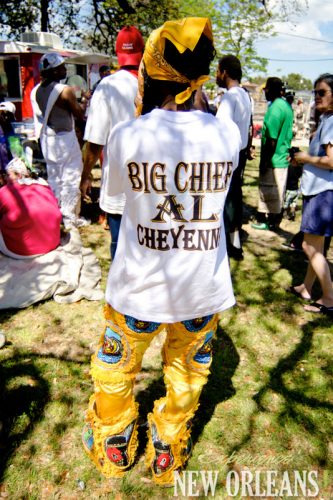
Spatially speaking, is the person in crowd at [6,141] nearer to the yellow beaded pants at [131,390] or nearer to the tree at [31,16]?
the yellow beaded pants at [131,390]

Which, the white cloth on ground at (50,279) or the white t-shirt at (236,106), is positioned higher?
the white t-shirt at (236,106)

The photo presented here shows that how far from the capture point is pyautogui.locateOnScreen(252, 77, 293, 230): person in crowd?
17.0ft

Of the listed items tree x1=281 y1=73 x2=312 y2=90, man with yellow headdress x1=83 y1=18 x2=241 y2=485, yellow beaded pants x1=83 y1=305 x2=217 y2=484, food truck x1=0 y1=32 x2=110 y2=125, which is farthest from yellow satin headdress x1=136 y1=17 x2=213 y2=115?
tree x1=281 y1=73 x2=312 y2=90

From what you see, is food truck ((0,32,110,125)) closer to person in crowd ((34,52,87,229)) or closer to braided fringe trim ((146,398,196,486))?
person in crowd ((34,52,87,229))

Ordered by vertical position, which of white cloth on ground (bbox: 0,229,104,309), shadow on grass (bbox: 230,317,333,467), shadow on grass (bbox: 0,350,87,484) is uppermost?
white cloth on ground (bbox: 0,229,104,309)

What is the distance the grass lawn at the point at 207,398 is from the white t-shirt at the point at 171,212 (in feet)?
3.62

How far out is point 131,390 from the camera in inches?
80.0

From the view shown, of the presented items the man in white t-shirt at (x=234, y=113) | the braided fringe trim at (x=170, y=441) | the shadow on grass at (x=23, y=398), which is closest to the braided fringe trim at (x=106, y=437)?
the braided fringe trim at (x=170, y=441)

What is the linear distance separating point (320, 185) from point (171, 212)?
2241 millimetres

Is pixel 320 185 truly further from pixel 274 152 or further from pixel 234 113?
pixel 274 152

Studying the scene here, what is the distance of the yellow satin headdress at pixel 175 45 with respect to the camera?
150 centimetres

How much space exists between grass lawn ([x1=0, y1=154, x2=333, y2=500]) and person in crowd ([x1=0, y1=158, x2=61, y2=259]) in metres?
0.82

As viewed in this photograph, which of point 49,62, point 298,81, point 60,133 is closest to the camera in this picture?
point 49,62

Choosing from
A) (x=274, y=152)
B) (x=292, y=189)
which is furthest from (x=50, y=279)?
(x=292, y=189)
